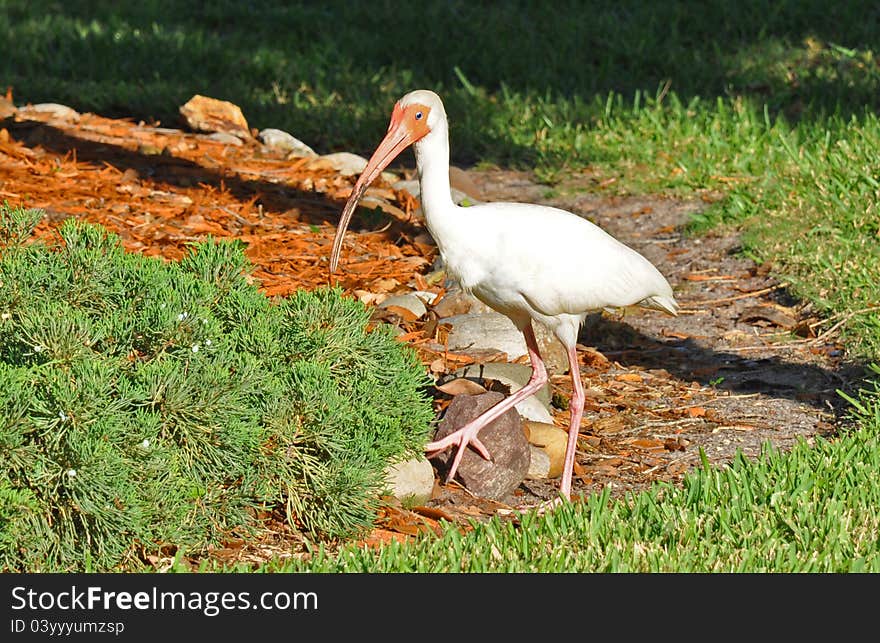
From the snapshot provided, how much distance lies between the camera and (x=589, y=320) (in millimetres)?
6520

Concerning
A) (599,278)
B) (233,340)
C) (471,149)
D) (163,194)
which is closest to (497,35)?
(471,149)

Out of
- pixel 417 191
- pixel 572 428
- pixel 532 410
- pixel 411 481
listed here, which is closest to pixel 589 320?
pixel 532 410

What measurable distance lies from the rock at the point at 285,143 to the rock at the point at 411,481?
4053mm

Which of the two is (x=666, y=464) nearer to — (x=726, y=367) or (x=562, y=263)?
(x=562, y=263)

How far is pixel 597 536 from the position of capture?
4105 millimetres

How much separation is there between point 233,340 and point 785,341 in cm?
312

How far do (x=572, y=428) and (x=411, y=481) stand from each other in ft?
2.34

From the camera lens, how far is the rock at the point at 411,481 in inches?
180

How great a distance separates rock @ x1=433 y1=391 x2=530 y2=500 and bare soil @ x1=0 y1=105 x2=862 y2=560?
70 millimetres

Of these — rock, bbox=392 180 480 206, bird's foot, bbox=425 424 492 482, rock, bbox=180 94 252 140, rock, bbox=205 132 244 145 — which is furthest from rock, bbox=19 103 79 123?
bird's foot, bbox=425 424 492 482

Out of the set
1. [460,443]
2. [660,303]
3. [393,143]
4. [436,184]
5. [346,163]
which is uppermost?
[393,143]

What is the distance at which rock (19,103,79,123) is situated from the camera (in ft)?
27.9

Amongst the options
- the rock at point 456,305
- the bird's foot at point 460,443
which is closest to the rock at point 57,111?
the rock at point 456,305

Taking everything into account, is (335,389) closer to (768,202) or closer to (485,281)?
(485,281)
